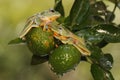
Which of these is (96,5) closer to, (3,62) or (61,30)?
(61,30)

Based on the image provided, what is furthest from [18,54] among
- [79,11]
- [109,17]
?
[79,11]

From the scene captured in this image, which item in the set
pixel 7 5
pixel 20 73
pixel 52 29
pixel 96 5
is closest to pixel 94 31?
pixel 52 29

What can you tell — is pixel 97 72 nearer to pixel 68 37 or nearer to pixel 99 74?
pixel 99 74

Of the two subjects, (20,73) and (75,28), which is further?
(20,73)

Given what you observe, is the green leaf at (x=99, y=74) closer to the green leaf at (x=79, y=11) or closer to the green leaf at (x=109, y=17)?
the green leaf at (x=79, y=11)

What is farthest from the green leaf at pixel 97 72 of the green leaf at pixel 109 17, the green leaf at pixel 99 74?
the green leaf at pixel 109 17
